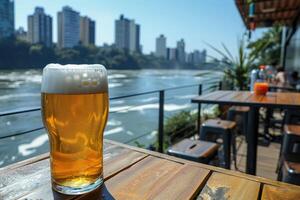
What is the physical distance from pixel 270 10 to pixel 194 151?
21.9 ft

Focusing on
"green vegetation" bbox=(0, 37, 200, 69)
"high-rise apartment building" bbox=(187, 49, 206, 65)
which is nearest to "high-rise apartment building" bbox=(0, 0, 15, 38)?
"green vegetation" bbox=(0, 37, 200, 69)

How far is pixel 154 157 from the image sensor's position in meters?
0.95

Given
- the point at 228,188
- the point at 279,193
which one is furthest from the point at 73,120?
the point at 279,193

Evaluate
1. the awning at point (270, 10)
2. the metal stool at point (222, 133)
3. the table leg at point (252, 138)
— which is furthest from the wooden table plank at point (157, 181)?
the awning at point (270, 10)

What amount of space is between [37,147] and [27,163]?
6919mm

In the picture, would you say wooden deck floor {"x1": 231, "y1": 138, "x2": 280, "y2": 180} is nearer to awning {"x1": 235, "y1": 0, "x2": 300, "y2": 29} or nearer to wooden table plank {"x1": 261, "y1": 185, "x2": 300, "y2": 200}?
wooden table plank {"x1": 261, "y1": 185, "x2": 300, "y2": 200}

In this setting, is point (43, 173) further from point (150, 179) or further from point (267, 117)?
point (267, 117)

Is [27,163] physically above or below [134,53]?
below

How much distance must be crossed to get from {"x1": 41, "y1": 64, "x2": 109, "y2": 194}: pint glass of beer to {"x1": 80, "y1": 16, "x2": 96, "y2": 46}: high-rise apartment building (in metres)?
2.44

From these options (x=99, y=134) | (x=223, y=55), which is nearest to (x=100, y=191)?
(x=99, y=134)

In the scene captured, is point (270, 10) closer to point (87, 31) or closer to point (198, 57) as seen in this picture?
point (198, 57)

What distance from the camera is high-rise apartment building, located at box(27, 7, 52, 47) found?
9.14ft

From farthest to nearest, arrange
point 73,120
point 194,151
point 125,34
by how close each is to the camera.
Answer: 1. point 125,34
2. point 194,151
3. point 73,120

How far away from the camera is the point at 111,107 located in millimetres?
4234
